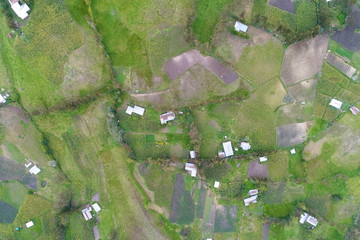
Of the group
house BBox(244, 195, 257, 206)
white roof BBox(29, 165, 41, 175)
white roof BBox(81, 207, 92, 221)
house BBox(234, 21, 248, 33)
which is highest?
house BBox(234, 21, 248, 33)

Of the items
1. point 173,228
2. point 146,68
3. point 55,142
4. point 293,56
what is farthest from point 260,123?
point 55,142

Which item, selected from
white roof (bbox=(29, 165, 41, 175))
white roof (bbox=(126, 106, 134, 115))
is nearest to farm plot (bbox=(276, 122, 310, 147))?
white roof (bbox=(126, 106, 134, 115))

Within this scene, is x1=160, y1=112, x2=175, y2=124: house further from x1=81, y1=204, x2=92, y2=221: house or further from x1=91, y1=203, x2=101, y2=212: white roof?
x1=81, y1=204, x2=92, y2=221: house

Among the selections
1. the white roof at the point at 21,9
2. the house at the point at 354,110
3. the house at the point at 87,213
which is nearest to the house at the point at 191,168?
the house at the point at 87,213

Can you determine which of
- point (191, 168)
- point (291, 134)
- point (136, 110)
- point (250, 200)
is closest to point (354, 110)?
point (291, 134)

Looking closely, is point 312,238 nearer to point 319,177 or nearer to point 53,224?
point 319,177
